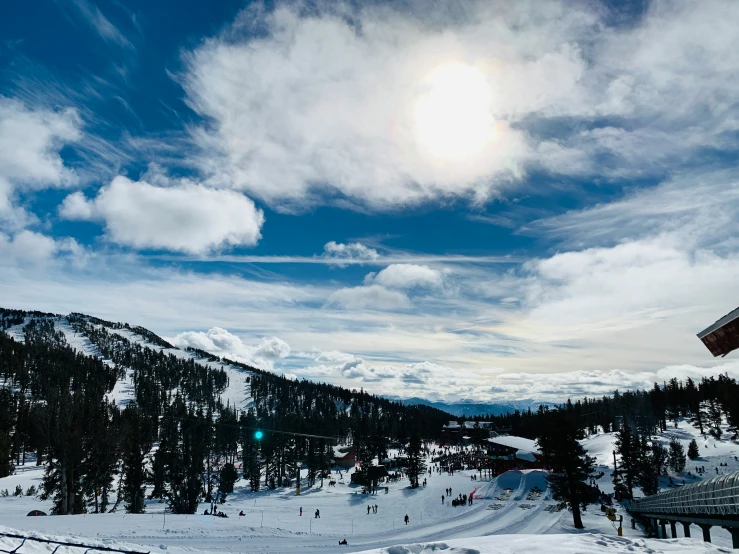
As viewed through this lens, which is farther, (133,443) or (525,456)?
(525,456)

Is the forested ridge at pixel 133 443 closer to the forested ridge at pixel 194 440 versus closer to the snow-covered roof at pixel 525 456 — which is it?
the forested ridge at pixel 194 440

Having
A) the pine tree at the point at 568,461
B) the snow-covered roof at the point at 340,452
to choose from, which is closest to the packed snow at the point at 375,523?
the pine tree at the point at 568,461

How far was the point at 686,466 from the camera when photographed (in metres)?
71.8

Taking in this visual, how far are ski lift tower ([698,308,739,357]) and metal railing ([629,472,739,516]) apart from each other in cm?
977

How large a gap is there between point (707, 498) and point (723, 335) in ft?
45.1

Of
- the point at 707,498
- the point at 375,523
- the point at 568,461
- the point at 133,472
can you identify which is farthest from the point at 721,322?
the point at 133,472

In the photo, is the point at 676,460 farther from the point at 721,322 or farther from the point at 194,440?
the point at 721,322

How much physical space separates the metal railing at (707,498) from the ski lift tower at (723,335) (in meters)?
9.77

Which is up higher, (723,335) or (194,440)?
(723,335)

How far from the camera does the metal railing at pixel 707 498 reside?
14.8 meters

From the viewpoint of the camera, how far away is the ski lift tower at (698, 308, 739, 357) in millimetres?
7555

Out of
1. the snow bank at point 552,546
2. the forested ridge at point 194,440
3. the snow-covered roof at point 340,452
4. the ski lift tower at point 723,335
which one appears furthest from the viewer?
the snow-covered roof at point 340,452

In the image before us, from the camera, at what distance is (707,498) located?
17125mm

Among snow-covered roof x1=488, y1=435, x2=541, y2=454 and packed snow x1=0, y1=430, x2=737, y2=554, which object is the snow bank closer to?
packed snow x1=0, y1=430, x2=737, y2=554
